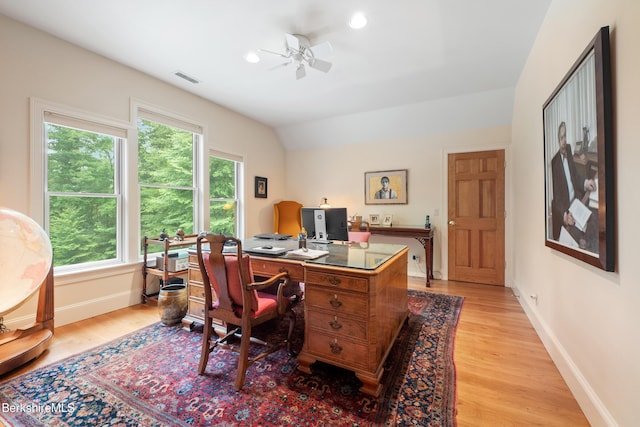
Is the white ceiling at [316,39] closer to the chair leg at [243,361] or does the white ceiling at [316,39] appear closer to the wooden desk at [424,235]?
the wooden desk at [424,235]

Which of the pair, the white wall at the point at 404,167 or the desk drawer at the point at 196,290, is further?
the white wall at the point at 404,167

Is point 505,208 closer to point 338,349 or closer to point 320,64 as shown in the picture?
point 320,64

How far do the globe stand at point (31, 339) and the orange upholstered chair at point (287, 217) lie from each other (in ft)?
11.2

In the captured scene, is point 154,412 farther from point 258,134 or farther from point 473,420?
point 258,134

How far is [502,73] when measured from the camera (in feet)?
10.6

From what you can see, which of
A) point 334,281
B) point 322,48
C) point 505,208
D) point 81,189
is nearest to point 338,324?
point 334,281

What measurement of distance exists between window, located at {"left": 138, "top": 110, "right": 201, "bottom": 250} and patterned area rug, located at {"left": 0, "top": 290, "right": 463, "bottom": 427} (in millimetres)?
1734

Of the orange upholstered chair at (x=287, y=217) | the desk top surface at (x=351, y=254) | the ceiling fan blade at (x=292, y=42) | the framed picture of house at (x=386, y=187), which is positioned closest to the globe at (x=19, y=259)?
the desk top surface at (x=351, y=254)

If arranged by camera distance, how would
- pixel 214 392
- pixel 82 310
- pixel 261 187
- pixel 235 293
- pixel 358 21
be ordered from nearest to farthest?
pixel 214 392
pixel 235 293
pixel 358 21
pixel 82 310
pixel 261 187

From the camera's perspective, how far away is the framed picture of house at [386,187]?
466 centimetres

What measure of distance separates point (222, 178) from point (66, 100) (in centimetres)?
211

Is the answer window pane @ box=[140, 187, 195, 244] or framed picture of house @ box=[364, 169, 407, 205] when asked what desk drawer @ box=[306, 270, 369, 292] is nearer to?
window pane @ box=[140, 187, 195, 244]

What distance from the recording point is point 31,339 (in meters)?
2.08

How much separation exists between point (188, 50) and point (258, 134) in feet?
7.71
